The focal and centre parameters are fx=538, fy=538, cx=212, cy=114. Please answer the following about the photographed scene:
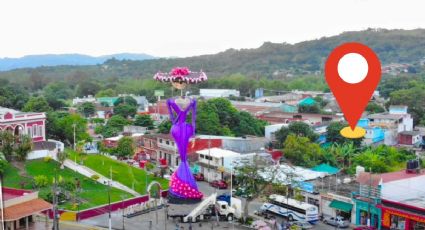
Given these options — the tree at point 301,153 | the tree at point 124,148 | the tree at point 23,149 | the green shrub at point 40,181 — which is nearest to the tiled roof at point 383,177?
the tree at point 301,153

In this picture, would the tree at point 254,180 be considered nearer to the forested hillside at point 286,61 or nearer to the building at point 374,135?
the building at point 374,135

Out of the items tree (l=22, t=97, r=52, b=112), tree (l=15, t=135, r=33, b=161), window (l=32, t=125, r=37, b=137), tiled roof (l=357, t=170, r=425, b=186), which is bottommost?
tiled roof (l=357, t=170, r=425, b=186)

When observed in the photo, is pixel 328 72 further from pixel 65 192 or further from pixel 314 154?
pixel 314 154

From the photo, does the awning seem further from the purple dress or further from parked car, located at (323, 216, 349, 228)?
the purple dress

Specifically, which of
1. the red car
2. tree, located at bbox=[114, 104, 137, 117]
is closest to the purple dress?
the red car

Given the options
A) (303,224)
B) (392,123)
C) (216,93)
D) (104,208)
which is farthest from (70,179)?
(216,93)

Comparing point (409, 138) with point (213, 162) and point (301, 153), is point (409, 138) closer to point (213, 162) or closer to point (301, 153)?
point (301, 153)
